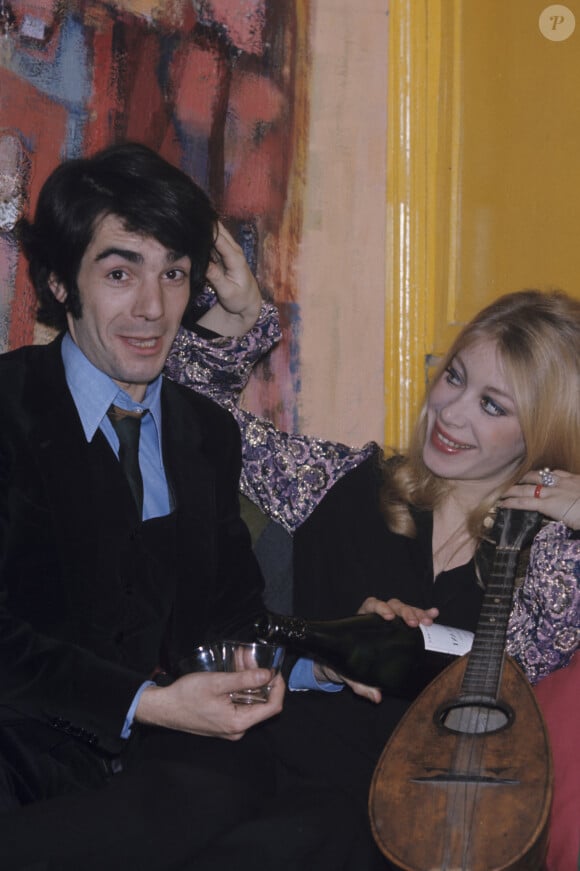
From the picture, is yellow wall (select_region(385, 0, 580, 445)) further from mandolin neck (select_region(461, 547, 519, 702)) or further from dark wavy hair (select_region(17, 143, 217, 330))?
dark wavy hair (select_region(17, 143, 217, 330))

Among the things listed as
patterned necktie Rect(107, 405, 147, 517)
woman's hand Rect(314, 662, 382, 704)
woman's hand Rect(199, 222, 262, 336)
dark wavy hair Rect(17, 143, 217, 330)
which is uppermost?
dark wavy hair Rect(17, 143, 217, 330)

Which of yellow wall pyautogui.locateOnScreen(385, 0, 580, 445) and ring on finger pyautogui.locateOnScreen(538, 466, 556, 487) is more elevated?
yellow wall pyautogui.locateOnScreen(385, 0, 580, 445)

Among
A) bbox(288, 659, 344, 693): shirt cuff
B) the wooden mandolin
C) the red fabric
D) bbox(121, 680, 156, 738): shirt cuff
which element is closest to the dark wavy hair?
bbox(121, 680, 156, 738): shirt cuff

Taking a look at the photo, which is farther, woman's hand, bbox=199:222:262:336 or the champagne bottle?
woman's hand, bbox=199:222:262:336

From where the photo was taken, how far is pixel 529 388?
2.15 meters

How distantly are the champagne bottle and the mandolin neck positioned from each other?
0.05 metres

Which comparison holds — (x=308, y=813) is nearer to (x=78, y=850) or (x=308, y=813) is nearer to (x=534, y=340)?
(x=78, y=850)

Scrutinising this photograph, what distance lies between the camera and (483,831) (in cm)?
138

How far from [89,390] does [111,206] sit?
322mm

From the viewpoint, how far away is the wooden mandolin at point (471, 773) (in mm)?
1361

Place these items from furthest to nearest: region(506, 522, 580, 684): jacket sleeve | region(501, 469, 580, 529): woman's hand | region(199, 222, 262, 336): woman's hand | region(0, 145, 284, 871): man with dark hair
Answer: region(199, 222, 262, 336): woman's hand
region(501, 469, 580, 529): woman's hand
region(506, 522, 580, 684): jacket sleeve
region(0, 145, 284, 871): man with dark hair

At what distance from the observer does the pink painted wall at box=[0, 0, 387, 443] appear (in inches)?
93.1

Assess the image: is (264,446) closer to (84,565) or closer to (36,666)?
(84,565)

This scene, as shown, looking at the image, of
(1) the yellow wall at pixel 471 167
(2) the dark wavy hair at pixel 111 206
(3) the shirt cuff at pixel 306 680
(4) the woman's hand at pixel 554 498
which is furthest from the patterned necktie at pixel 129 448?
(1) the yellow wall at pixel 471 167
